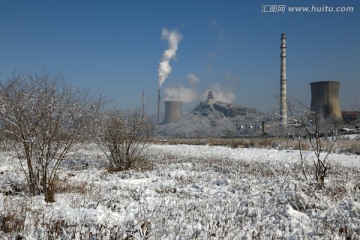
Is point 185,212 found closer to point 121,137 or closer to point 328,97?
point 121,137

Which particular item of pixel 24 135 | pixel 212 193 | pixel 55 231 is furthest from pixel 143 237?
pixel 24 135

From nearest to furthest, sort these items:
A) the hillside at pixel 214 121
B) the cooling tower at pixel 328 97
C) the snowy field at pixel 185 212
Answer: the snowy field at pixel 185 212 < the cooling tower at pixel 328 97 < the hillside at pixel 214 121

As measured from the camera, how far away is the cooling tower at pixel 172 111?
116 m

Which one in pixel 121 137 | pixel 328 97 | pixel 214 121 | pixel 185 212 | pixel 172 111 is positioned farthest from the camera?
pixel 172 111

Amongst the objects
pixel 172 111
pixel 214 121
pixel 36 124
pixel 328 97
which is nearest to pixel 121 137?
pixel 36 124

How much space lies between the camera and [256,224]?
5.64 meters

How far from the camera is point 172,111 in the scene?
116750 millimetres

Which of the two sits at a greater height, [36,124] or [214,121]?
[214,121]

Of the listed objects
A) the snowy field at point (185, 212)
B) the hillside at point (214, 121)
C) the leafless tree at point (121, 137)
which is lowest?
the snowy field at point (185, 212)

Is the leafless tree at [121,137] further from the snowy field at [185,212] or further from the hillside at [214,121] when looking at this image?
the hillside at [214,121]

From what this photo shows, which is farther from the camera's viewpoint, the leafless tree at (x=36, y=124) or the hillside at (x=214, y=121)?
the hillside at (x=214, y=121)

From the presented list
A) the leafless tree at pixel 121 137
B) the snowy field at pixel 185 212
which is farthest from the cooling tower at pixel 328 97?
the snowy field at pixel 185 212

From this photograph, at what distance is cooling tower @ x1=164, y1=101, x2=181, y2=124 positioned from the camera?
116 metres

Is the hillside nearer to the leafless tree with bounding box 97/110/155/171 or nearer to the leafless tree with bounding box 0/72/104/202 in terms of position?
the leafless tree with bounding box 97/110/155/171
